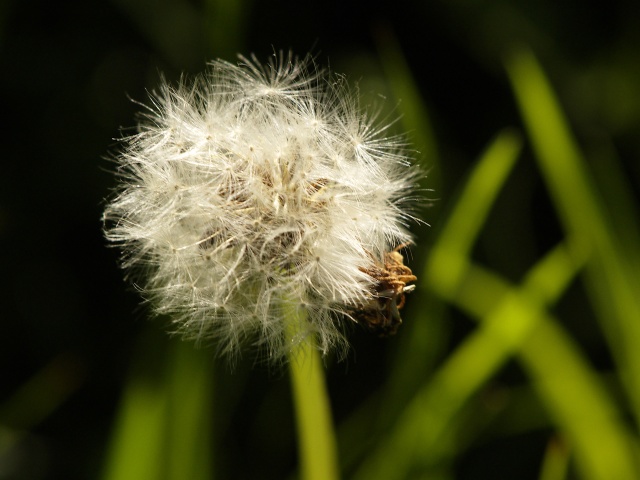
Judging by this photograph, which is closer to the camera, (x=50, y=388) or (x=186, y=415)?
(x=186, y=415)

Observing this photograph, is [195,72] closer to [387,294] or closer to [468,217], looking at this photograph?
[468,217]

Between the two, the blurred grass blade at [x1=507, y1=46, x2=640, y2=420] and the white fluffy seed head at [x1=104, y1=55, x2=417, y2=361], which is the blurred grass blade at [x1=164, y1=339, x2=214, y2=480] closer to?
the white fluffy seed head at [x1=104, y1=55, x2=417, y2=361]

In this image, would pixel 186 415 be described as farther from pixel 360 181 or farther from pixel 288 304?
pixel 360 181

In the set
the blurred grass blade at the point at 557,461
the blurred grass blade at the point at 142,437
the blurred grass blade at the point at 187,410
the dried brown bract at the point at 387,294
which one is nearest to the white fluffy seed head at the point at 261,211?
the dried brown bract at the point at 387,294

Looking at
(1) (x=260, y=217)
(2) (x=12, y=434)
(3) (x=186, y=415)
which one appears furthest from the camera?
(2) (x=12, y=434)

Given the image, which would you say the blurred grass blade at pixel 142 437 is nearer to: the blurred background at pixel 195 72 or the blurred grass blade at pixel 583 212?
the blurred background at pixel 195 72

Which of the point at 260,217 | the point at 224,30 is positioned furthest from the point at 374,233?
the point at 224,30

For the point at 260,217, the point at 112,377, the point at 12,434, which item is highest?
the point at 112,377

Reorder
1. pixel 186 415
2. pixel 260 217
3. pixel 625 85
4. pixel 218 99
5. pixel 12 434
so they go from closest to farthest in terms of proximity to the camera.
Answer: pixel 260 217
pixel 218 99
pixel 186 415
pixel 12 434
pixel 625 85
